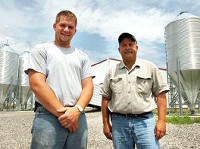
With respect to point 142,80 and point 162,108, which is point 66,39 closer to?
point 142,80

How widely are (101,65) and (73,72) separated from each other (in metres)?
30.7

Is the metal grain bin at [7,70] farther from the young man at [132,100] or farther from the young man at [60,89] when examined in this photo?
the young man at [60,89]

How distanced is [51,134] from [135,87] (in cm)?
118

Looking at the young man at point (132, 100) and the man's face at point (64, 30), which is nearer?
the man's face at point (64, 30)

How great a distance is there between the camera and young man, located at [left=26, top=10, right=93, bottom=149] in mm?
2303

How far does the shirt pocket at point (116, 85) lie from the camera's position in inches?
120

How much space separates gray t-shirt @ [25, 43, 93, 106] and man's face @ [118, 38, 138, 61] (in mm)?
709

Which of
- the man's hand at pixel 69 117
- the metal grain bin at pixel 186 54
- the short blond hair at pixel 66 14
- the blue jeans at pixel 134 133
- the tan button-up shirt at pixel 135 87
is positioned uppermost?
the metal grain bin at pixel 186 54

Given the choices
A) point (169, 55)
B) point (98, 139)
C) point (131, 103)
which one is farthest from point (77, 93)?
point (169, 55)

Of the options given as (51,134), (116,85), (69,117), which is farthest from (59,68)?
(116,85)

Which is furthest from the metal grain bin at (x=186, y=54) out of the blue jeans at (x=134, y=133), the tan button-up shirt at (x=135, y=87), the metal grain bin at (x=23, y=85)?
the metal grain bin at (x=23, y=85)

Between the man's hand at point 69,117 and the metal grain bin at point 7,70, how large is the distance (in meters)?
29.6

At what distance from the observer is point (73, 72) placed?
8.37 ft

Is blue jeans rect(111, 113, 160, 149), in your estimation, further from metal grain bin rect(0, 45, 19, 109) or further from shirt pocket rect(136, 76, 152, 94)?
metal grain bin rect(0, 45, 19, 109)
